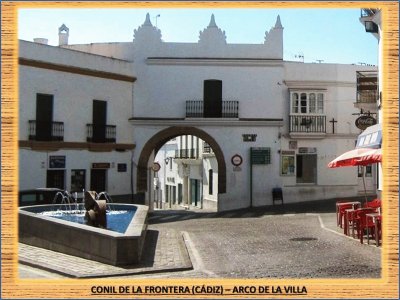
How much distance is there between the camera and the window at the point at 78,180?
22.2 m

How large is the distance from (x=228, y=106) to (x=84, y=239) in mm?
15462

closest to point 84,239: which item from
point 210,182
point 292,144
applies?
point 292,144

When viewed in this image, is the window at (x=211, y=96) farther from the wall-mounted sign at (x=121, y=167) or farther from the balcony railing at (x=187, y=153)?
the balcony railing at (x=187, y=153)

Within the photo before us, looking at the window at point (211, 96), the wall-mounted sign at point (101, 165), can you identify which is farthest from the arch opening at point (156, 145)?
the wall-mounted sign at point (101, 165)

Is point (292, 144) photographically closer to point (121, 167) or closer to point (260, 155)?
point (260, 155)

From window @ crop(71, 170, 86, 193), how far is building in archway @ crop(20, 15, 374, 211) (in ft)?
9.19

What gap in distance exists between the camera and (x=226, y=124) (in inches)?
981

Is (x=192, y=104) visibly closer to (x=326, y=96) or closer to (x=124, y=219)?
(x=326, y=96)

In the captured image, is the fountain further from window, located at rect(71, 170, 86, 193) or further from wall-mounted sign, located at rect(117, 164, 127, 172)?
wall-mounted sign, located at rect(117, 164, 127, 172)

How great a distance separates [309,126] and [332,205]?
454cm

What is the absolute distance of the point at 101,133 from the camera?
23.3m

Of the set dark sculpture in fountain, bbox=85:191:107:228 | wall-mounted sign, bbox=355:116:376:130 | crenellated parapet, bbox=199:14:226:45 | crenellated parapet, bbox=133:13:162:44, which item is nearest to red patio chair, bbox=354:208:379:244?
dark sculpture in fountain, bbox=85:191:107:228

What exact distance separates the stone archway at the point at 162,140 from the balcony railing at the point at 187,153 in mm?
8010

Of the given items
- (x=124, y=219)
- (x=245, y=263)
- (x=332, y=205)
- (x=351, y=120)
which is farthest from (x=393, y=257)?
(x=351, y=120)
